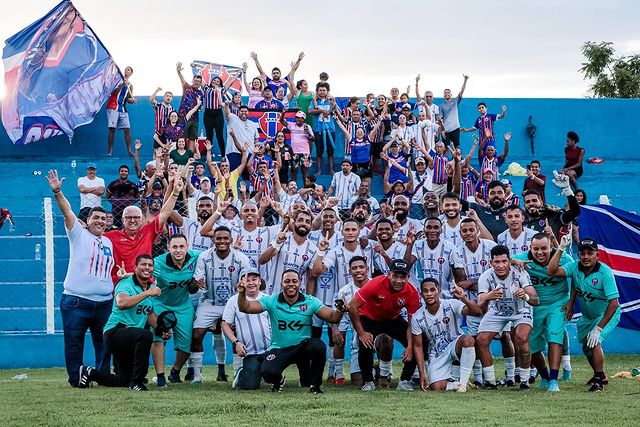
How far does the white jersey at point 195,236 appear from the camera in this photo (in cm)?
1469

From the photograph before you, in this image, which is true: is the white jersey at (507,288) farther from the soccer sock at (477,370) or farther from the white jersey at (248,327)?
the white jersey at (248,327)

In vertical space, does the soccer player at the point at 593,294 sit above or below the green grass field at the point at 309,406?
above

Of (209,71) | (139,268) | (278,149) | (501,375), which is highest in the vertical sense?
(209,71)

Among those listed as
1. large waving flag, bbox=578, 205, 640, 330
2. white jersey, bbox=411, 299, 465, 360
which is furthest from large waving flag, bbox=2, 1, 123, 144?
white jersey, bbox=411, 299, 465, 360

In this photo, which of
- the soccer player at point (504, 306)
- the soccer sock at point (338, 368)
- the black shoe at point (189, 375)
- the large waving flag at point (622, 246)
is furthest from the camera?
the large waving flag at point (622, 246)

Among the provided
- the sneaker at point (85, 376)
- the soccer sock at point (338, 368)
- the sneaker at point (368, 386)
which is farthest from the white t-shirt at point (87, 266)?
the sneaker at point (368, 386)

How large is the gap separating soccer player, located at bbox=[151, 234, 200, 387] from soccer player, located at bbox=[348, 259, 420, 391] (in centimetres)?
207

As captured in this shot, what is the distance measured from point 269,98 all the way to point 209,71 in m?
2.85

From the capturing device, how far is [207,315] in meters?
13.2

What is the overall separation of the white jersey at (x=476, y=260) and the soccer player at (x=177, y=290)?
129 inches

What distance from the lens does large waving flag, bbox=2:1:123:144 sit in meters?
24.3

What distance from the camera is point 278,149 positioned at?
21.2 metres

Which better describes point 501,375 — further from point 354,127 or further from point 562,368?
point 354,127

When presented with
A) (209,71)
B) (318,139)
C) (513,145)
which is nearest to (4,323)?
(318,139)
